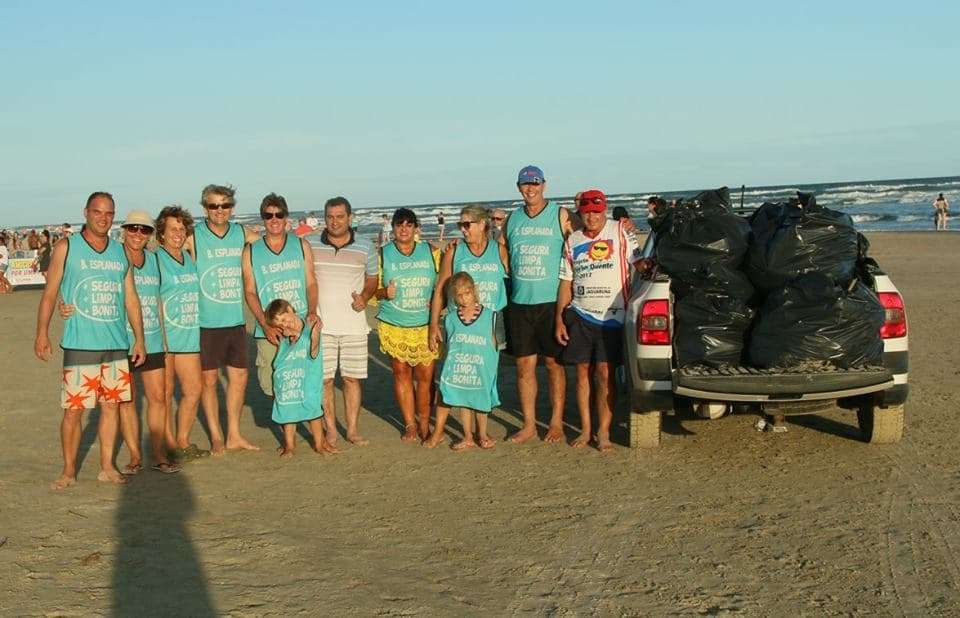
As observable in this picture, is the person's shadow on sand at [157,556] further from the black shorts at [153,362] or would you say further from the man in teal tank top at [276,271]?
the man in teal tank top at [276,271]

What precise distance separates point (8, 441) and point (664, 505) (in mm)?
5371

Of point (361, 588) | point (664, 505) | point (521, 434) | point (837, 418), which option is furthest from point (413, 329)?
point (837, 418)

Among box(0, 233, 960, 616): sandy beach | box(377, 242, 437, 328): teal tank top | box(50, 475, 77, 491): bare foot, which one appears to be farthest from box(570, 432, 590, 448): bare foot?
box(50, 475, 77, 491): bare foot

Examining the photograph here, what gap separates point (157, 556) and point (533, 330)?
3.18 m

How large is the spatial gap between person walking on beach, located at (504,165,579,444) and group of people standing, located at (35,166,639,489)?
0.4 inches

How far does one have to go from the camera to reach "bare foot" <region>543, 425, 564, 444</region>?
7082 millimetres

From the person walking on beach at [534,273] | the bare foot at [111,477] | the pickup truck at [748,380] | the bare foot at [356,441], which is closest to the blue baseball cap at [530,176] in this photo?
the person walking on beach at [534,273]

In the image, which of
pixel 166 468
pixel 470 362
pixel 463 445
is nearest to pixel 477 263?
pixel 470 362

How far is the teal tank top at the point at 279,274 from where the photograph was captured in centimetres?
675

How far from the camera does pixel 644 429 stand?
665cm

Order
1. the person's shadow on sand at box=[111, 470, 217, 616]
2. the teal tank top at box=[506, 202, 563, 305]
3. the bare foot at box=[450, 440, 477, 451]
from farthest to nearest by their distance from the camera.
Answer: the bare foot at box=[450, 440, 477, 451], the teal tank top at box=[506, 202, 563, 305], the person's shadow on sand at box=[111, 470, 217, 616]

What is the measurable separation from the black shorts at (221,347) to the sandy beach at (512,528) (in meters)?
0.72

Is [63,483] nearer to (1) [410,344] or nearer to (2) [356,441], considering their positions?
(2) [356,441]

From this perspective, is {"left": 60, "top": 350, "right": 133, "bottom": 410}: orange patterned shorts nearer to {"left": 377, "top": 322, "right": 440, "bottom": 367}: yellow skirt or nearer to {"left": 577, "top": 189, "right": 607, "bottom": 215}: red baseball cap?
{"left": 377, "top": 322, "right": 440, "bottom": 367}: yellow skirt
